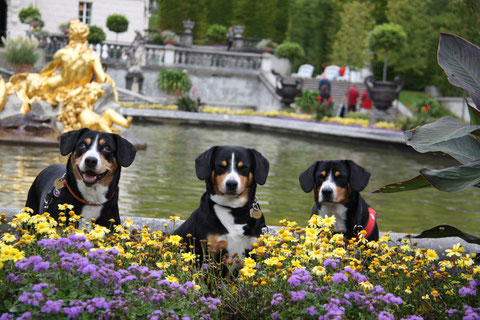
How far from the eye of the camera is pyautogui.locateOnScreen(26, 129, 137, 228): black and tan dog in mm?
5285

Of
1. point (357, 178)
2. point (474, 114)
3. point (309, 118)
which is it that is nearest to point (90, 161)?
point (357, 178)

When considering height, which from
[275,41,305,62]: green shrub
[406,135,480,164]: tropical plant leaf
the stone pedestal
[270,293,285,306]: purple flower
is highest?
[406,135,480,164]: tropical plant leaf

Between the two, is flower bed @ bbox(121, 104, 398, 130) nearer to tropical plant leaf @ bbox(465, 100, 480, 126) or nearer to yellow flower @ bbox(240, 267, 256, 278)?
tropical plant leaf @ bbox(465, 100, 480, 126)

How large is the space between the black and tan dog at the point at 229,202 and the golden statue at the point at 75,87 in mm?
10116

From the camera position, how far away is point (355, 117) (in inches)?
1148

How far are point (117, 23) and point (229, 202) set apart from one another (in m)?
46.5

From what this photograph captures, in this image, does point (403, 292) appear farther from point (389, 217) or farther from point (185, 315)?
point (389, 217)

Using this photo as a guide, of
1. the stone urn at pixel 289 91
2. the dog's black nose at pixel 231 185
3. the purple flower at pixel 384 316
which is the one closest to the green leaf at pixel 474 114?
the dog's black nose at pixel 231 185

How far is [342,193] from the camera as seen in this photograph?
5598 millimetres

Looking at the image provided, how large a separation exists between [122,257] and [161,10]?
58943 millimetres

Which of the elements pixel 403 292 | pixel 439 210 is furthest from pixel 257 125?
pixel 403 292

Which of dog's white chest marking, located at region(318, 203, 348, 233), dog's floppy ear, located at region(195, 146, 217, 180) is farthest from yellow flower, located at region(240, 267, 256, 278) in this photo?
dog's white chest marking, located at region(318, 203, 348, 233)

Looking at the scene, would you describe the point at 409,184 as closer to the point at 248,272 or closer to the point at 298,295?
the point at 248,272

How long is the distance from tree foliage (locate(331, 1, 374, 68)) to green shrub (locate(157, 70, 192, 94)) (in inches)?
580
